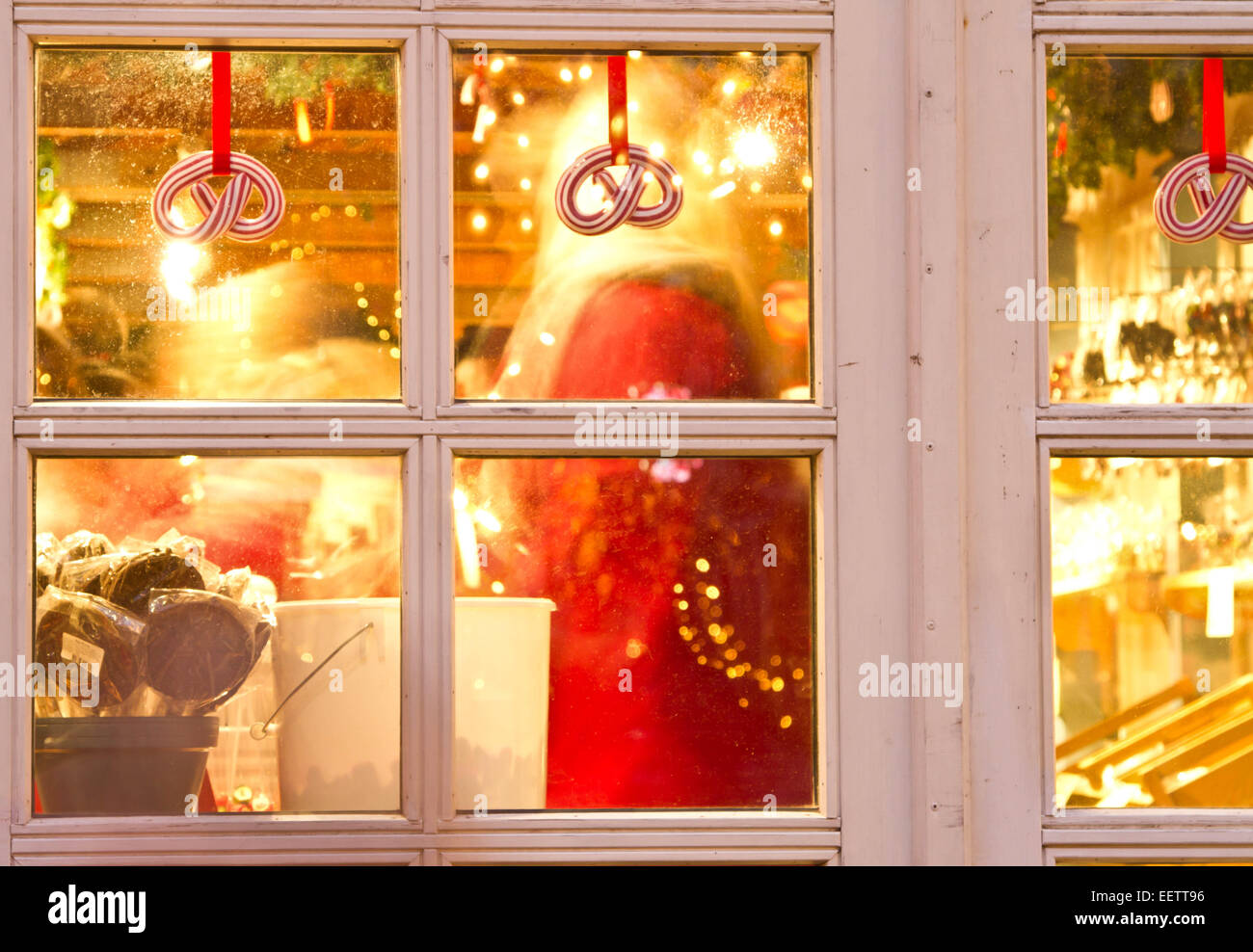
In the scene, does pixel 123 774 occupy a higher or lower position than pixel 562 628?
lower

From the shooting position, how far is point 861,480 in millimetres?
1689

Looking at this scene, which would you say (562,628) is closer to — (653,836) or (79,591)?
(653,836)

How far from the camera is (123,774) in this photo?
1651 mm

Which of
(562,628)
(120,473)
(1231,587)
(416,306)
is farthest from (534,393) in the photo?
(1231,587)

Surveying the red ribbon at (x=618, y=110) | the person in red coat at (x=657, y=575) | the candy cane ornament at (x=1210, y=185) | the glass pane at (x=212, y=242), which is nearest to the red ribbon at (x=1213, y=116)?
the candy cane ornament at (x=1210, y=185)

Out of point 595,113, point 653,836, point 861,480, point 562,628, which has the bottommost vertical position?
point 653,836

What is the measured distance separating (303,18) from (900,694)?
1.23 meters

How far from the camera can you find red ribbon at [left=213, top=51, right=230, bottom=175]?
5.65ft

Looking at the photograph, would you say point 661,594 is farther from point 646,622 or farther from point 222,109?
point 222,109

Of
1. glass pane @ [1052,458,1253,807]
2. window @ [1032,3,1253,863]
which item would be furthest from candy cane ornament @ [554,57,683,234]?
glass pane @ [1052,458,1253,807]

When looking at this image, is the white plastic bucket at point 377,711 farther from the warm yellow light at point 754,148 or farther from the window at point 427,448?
the warm yellow light at point 754,148

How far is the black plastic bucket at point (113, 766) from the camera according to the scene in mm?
1646

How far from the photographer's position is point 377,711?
1.67 metres

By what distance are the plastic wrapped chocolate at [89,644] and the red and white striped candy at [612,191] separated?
83cm
